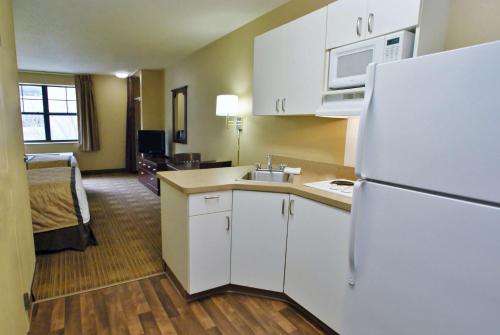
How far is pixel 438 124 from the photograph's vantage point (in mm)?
1021

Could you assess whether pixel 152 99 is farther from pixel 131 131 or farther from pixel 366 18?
pixel 366 18

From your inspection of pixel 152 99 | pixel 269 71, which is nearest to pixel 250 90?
pixel 269 71

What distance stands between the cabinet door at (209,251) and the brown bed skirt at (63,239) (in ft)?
5.38

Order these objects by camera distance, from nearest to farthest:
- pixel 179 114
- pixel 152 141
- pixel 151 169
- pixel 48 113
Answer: pixel 151 169
pixel 179 114
pixel 152 141
pixel 48 113

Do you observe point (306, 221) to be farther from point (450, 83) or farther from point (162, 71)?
point (162, 71)

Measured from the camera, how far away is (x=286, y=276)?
2055 mm

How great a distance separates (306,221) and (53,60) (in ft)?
19.5

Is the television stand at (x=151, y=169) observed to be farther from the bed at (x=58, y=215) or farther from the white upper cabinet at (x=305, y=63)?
the white upper cabinet at (x=305, y=63)

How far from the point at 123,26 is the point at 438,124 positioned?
3.75 metres

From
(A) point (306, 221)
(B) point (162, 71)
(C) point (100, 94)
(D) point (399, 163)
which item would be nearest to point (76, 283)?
(A) point (306, 221)

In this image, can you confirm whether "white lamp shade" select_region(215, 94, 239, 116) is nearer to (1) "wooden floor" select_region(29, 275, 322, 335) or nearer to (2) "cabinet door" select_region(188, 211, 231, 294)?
(2) "cabinet door" select_region(188, 211, 231, 294)

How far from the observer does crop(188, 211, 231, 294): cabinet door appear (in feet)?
6.58

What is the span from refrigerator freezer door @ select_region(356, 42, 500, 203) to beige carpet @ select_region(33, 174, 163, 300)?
2.21 meters

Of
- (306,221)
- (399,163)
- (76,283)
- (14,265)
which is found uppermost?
(399,163)
